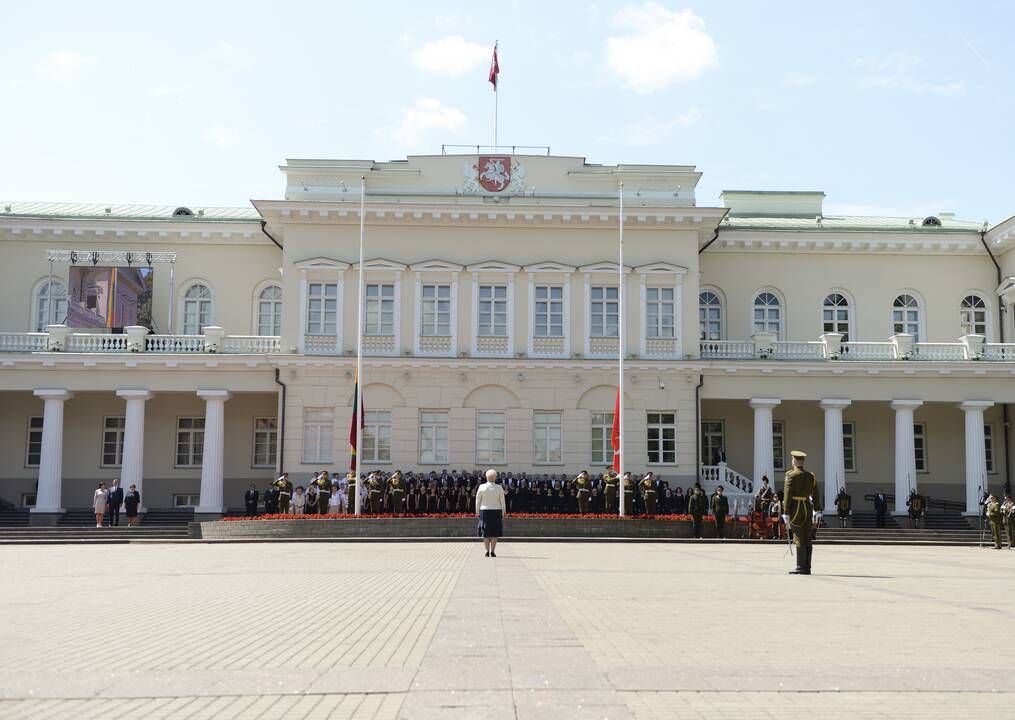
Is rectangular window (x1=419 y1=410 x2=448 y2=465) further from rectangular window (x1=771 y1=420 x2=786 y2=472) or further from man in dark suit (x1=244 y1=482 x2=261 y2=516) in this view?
rectangular window (x1=771 y1=420 x2=786 y2=472)

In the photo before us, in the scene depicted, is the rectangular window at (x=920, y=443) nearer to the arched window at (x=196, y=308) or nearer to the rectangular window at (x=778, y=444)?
the rectangular window at (x=778, y=444)

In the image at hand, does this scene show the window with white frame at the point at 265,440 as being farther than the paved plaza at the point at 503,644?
Yes

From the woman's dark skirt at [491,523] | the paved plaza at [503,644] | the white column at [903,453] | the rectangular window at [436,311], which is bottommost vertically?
the paved plaza at [503,644]

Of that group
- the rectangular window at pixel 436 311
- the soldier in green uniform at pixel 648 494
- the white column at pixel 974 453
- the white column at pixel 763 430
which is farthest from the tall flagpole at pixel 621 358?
the white column at pixel 974 453

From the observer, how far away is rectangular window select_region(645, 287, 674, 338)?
39.1 metres

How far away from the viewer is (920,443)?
135ft

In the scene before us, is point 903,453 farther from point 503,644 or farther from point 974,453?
point 503,644

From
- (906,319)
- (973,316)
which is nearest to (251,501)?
(906,319)

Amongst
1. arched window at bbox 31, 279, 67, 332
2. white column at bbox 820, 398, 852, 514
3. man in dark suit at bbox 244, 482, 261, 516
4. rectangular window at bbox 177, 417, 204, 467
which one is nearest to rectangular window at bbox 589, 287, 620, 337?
white column at bbox 820, 398, 852, 514

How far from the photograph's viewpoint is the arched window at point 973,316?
42.5m

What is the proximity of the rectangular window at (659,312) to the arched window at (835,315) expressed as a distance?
303 inches

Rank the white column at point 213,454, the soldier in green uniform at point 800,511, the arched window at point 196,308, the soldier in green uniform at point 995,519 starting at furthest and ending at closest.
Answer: the arched window at point 196,308
the white column at point 213,454
the soldier in green uniform at point 995,519
the soldier in green uniform at point 800,511

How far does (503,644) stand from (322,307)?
3133 cm

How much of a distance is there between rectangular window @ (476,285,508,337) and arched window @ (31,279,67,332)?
17.2m
